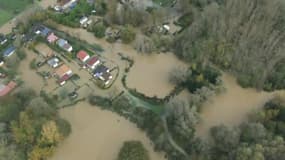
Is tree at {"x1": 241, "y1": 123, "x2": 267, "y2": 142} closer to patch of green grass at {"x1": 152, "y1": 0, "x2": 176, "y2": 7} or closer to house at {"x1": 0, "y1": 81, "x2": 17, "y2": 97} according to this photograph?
patch of green grass at {"x1": 152, "y1": 0, "x2": 176, "y2": 7}

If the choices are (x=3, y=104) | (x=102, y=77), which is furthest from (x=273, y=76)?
(x=3, y=104)

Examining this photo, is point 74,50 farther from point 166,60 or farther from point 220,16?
point 220,16

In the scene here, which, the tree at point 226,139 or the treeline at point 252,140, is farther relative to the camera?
the tree at point 226,139

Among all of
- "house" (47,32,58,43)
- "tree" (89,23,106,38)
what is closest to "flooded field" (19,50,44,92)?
"house" (47,32,58,43)

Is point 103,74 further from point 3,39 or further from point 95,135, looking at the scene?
point 3,39

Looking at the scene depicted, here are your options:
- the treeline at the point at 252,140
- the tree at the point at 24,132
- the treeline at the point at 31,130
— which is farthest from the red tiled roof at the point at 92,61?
the treeline at the point at 252,140

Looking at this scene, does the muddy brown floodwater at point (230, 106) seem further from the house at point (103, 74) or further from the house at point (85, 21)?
the house at point (85, 21)
